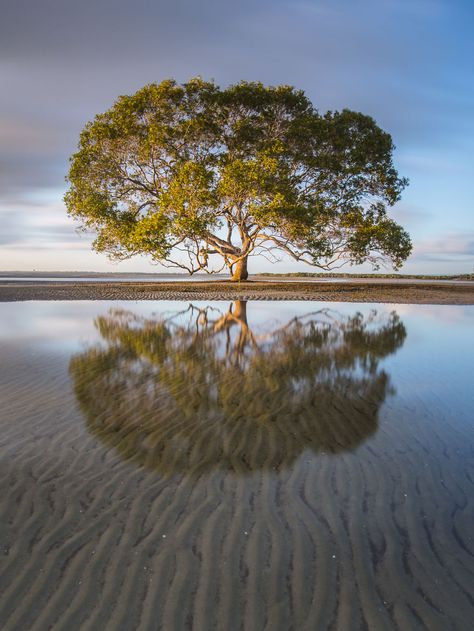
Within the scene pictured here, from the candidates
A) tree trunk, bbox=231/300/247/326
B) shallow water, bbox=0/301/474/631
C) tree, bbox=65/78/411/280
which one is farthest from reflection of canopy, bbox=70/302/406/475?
tree, bbox=65/78/411/280

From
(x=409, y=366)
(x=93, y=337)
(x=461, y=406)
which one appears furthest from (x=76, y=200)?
(x=461, y=406)

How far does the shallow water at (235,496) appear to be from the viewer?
2.90 m

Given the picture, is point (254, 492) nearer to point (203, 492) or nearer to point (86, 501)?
point (203, 492)

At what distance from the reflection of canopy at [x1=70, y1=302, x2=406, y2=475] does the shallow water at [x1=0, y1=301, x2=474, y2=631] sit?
42 mm

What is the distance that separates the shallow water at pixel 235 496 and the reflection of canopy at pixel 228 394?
0.04 m

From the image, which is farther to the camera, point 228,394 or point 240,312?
point 240,312

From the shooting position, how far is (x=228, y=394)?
7562 mm

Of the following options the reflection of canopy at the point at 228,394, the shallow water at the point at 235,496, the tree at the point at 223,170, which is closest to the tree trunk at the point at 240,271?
the tree at the point at 223,170

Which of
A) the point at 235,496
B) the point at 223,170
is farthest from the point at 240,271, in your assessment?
the point at 235,496

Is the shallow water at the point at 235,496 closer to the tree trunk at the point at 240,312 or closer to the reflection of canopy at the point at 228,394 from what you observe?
the reflection of canopy at the point at 228,394

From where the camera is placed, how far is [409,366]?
10.2m

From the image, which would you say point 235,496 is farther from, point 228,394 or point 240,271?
point 240,271

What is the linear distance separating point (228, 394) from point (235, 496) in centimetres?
337

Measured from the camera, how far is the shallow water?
2.90 metres
